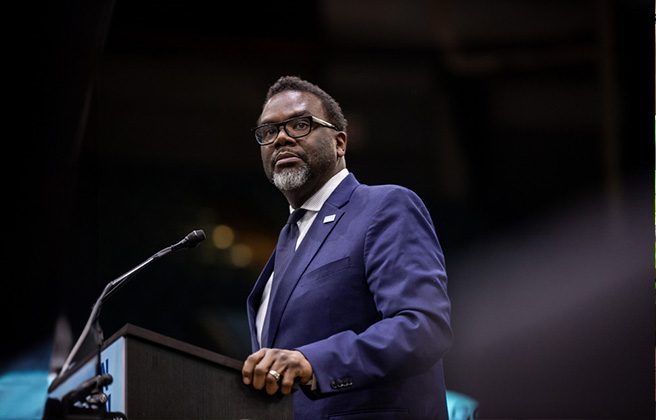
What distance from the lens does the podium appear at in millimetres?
1041

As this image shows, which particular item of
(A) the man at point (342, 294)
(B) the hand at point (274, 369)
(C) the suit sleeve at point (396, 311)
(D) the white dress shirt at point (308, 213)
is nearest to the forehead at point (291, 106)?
(A) the man at point (342, 294)

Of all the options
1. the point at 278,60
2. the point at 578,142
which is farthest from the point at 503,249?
the point at 278,60

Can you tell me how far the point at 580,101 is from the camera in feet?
10.1

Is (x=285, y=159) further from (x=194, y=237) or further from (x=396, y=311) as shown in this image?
(x=396, y=311)

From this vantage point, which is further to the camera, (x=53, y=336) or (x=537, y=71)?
(x=537, y=71)

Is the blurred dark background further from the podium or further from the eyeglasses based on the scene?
the podium

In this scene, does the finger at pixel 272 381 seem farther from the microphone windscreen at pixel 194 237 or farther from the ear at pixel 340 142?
the ear at pixel 340 142

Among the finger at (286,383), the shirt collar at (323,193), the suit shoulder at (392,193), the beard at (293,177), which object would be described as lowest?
the finger at (286,383)

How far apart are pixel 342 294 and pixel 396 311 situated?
7.3 inches

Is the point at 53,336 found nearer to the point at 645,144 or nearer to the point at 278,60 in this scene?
the point at 278,60

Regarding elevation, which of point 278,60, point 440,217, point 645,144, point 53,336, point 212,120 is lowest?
point 53,336

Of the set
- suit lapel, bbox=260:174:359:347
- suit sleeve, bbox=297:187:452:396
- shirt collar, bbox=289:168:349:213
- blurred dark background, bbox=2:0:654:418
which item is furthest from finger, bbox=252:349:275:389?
blurred dark background, bbox=2:0:654:418

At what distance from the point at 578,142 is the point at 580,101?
0.66 feet

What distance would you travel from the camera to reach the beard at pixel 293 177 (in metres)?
1.83
